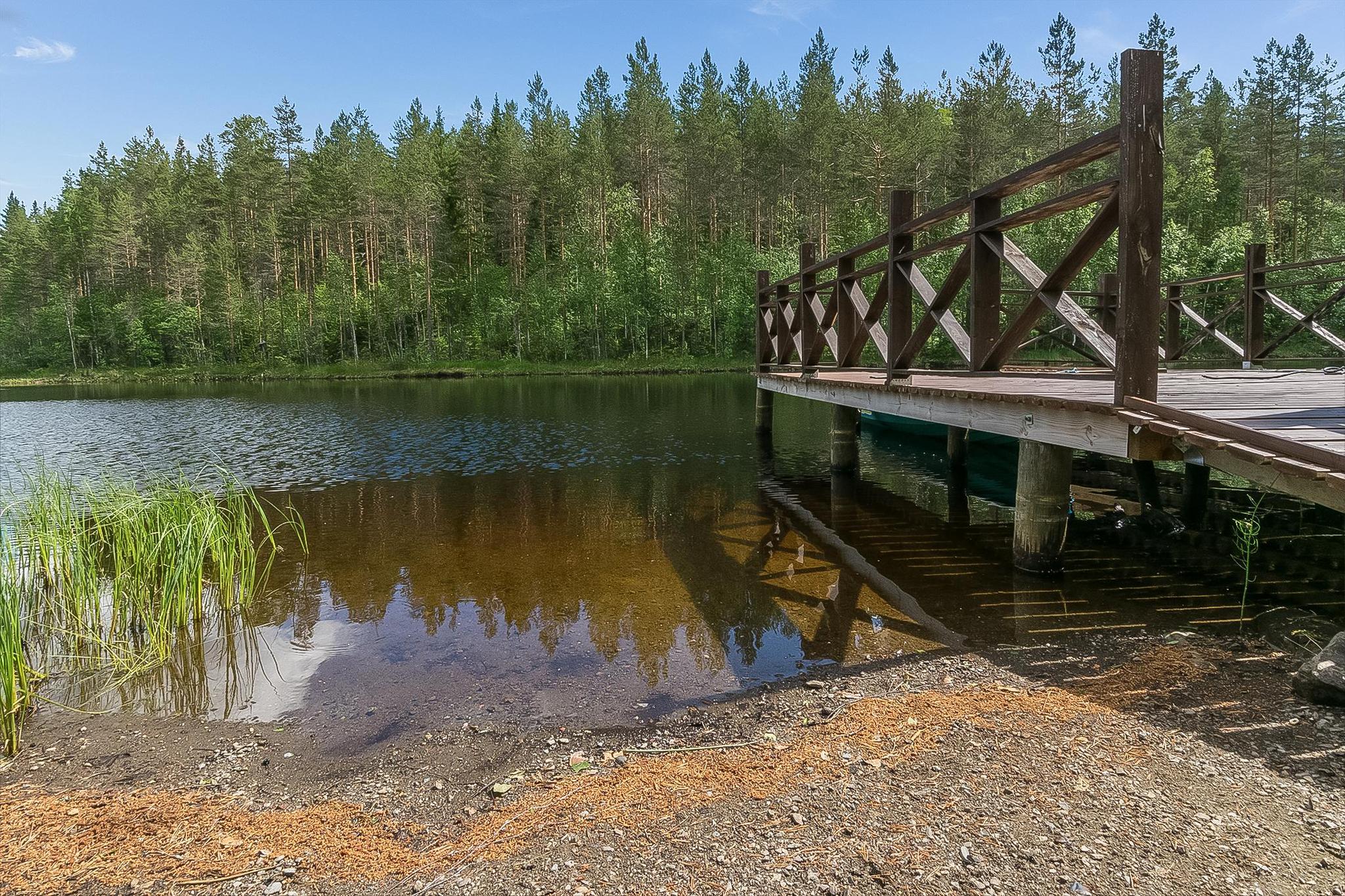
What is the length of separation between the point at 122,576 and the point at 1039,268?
8838mm

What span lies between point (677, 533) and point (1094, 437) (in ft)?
17.6

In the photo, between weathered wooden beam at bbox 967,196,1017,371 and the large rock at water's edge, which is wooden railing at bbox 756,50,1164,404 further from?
the large rock at water's edge

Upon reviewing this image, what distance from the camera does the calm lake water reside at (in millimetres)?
5105

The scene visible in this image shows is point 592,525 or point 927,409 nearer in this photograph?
point 927,409

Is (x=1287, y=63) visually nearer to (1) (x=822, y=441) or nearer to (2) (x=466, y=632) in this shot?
(1) (x=822, y=441)

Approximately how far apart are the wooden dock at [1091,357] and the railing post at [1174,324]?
67mm

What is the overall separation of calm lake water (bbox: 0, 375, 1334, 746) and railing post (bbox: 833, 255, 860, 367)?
7.66 ft

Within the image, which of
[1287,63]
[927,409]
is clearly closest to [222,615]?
[927,409]

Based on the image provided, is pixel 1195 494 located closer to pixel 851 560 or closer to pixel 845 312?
pixel 851 560

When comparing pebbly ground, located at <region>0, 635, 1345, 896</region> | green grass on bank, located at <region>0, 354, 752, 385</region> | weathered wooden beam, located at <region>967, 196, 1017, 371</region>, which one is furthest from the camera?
green grass on bank, located at <region>0, 354, 752, 385</region>

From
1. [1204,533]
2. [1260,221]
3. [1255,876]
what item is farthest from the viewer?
[1260,221]

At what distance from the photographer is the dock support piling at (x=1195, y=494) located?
28.4 feet

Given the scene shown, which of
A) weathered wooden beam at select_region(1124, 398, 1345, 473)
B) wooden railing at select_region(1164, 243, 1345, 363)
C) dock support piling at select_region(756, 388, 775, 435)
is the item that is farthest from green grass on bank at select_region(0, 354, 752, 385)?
weathered wooden beam at select_region(1124, 398, 1345, 473)

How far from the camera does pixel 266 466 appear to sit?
Result: 581 inches
